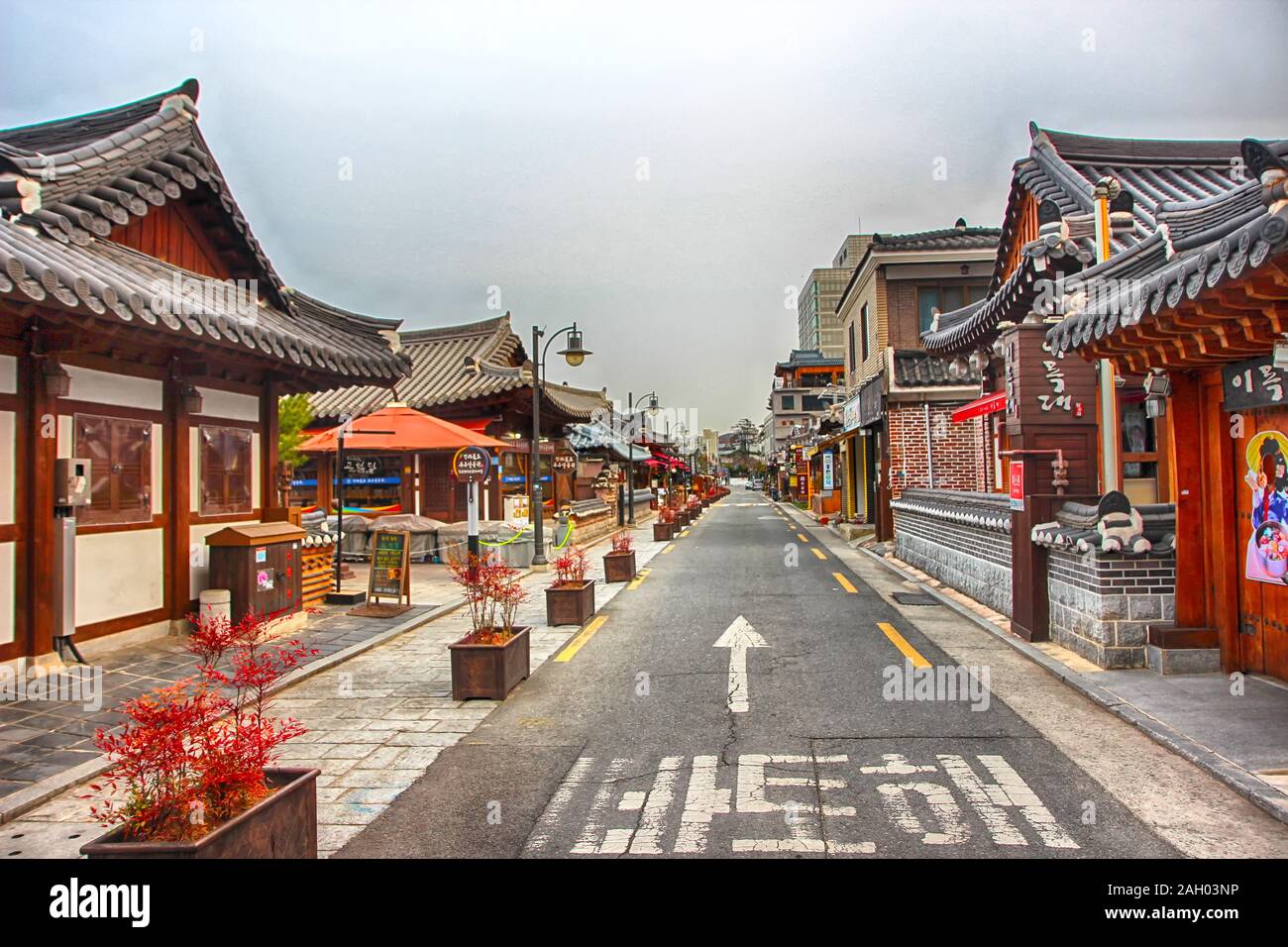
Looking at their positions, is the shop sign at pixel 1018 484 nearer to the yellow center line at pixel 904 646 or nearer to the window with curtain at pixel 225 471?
the yellow center line at pixel 904 646

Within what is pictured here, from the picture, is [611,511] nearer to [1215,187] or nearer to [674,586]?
[674,586]

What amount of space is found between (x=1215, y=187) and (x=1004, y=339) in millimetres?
6207

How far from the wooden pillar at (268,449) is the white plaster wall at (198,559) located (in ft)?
3.92

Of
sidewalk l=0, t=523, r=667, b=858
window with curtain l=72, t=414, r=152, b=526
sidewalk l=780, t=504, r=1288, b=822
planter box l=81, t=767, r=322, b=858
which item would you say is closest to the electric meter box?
window with curtain l=72, t=414, r=152, b=526

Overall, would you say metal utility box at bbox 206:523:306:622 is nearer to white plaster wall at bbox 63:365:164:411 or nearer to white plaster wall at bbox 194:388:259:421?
white plaster wall at bbox 194:388:259:421

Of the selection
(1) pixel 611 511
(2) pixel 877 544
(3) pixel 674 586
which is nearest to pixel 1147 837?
(3) pixel 674 586

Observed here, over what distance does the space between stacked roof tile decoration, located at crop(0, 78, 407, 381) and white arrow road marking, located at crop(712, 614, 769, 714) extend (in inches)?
249

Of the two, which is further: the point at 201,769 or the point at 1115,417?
the point at 1115,417

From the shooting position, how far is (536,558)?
62.3 ft

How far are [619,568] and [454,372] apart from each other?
39.1 ft

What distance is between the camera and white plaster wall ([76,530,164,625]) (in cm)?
846

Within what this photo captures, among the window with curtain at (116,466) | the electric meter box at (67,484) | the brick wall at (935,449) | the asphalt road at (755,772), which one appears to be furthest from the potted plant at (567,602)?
the brick wall at (935,449)

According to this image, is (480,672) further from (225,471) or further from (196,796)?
(225,471)

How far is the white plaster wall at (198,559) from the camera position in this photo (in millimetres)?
9914
